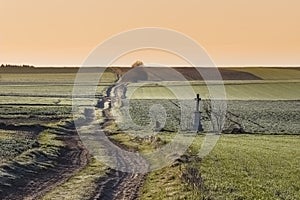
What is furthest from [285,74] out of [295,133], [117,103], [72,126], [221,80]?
[72,126]

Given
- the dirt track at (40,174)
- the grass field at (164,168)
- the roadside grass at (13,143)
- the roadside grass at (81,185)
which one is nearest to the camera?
the roadside grass at (81,185)

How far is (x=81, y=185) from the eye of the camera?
86.8 ft

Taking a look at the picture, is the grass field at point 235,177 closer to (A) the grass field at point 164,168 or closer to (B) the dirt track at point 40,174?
(A) the grass field at point 164,168

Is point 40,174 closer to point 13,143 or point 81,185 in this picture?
point 81,185

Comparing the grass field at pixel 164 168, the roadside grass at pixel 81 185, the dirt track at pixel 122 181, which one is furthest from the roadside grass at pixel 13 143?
the dirt track at pixel 122 181

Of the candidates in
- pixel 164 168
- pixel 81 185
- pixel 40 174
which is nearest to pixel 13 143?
pixel 40 174

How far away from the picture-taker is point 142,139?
148 ft

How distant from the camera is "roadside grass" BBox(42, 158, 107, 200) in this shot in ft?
79.4

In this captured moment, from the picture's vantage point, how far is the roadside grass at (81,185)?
79.4 ft

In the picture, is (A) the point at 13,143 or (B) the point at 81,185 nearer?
(B) the point at 81,185

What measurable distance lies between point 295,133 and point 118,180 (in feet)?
121

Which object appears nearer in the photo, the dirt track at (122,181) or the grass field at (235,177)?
the grass field at (235,177)

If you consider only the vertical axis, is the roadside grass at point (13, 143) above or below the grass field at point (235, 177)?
above

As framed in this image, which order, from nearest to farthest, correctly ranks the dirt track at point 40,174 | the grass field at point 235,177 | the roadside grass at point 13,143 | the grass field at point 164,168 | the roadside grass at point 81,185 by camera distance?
1. the grass field at point 235,177
2. the roadside grass at point 81,185
3. the grass field at point 164,168
4. the dirt track at point 40,174
5. the roadside grass at point 13,143
